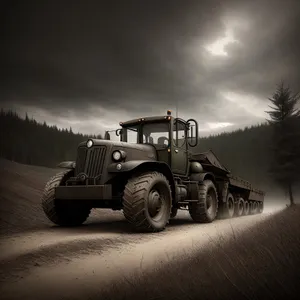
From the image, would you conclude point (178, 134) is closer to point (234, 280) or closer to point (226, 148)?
point (234, 280)

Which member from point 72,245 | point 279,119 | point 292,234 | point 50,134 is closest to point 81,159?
point 72,245

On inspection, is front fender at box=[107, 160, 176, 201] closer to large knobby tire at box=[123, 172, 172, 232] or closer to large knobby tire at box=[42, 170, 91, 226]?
large knobby tire at box=[123, 172, 172, 232]

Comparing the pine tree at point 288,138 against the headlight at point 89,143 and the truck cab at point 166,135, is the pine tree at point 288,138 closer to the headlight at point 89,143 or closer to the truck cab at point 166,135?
the truck cab at point 166,135

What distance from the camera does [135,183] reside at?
5.37 m

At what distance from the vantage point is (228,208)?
33.6 feet

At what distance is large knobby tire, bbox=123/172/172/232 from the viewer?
5.21 metres

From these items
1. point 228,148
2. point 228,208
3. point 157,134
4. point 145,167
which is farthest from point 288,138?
point 228,148

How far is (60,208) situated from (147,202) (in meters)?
1.97

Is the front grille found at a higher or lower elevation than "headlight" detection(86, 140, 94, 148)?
lower

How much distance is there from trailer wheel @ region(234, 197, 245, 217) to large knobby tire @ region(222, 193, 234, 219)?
0.66 meters

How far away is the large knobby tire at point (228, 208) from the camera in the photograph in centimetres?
984

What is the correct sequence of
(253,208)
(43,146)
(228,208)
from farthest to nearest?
(43,146) < (253,208) < (228,208)

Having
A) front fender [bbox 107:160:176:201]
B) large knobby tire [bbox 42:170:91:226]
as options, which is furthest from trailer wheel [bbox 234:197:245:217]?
large knobby tire [bbox 42:170:91:226]

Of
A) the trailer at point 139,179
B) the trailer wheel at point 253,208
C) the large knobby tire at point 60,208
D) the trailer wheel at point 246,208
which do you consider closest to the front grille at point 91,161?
the trailer at point 139,179
